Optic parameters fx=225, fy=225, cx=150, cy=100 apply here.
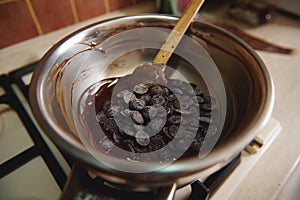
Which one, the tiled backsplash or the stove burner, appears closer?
the stove burner

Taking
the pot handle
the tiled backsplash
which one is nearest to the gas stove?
the pot handle

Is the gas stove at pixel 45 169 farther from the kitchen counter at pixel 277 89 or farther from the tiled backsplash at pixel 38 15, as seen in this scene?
the tiled backsplash at pixel 38 15

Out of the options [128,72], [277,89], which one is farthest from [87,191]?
[277,89]

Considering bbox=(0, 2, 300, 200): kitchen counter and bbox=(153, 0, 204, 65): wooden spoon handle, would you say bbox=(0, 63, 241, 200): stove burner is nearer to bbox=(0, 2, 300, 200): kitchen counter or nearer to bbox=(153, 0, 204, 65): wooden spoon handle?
bbox=(0, 2, 300, 200): kitchen counter

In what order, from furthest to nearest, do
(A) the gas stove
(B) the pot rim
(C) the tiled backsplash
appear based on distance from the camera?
(C) the tiled backsplash < (A) the gas stove < (B) the pot rim

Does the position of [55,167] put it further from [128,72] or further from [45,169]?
[128,72]

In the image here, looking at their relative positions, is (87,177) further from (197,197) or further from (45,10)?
(45,10)

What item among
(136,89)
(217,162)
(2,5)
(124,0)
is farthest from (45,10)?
(217,162)

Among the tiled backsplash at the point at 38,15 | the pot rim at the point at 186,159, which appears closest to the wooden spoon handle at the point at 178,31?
the pot rim at the point at 186,159
